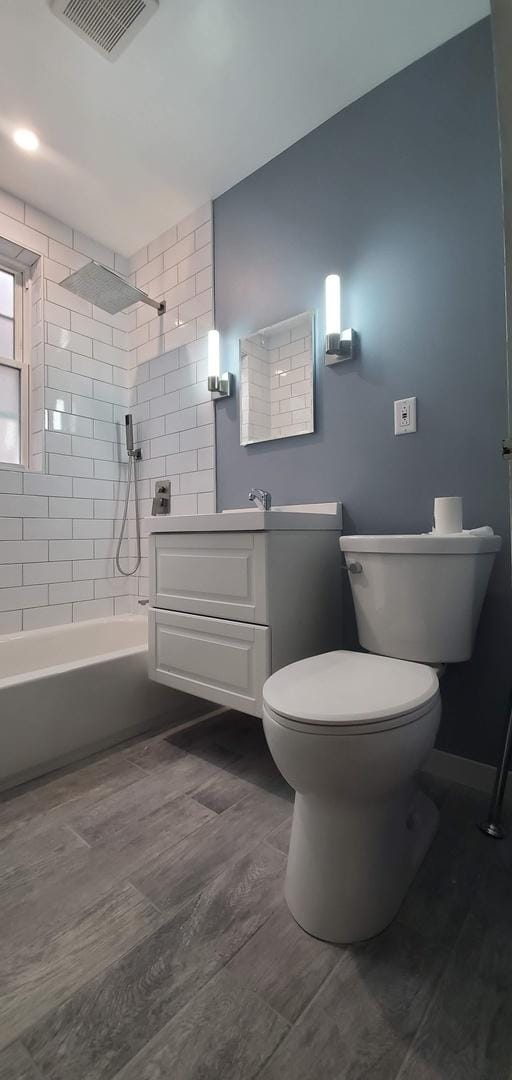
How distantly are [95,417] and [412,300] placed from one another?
5.60 feet

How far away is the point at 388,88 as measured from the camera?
1514 millimetres

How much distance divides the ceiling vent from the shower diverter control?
157 cm

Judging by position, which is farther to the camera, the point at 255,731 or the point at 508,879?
the point at 255,731

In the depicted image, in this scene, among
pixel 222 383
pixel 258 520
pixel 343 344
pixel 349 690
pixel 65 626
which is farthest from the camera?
pixel 65 626

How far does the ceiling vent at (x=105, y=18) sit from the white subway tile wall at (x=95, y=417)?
734mm

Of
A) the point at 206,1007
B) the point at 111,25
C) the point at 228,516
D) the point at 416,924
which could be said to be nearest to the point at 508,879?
the point at 416,924

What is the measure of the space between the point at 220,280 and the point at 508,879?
2361mm

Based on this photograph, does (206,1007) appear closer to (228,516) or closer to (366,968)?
(366,968)

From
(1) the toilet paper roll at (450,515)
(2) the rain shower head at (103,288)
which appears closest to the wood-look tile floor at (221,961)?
(1) the toilet paper roll at (450,515)

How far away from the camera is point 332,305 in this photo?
158 centimetres

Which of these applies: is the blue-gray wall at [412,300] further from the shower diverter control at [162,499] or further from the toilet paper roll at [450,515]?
the shower diverter control at [162,499]

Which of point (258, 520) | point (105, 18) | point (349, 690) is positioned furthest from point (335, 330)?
point (349, 690)

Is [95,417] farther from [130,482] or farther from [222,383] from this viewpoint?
[222,383]

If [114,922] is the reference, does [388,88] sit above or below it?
above
